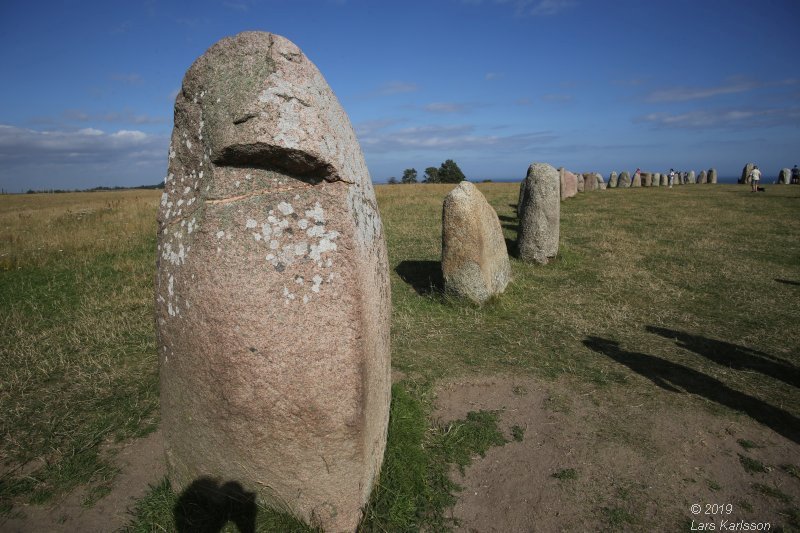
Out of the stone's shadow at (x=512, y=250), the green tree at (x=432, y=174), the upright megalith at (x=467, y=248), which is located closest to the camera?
the upright megalith at (x=467, y=248)

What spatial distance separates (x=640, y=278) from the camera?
9.43 meters

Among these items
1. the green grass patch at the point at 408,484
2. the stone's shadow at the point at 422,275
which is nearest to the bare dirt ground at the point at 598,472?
the green grass patch at the point at 408,484

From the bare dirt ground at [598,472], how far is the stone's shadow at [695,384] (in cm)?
21

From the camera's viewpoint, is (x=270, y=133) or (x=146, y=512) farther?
(x=146, y=512)

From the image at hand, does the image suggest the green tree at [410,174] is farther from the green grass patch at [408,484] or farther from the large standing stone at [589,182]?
the green grass patch at [408,484]

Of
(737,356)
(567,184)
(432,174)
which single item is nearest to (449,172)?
(432,174)

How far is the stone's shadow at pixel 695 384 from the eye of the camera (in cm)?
439

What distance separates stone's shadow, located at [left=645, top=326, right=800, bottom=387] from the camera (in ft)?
17.7

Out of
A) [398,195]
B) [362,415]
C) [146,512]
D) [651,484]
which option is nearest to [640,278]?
[651,484]

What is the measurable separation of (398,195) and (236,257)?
81.3 feet

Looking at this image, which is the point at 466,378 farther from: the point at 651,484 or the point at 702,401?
the point at 702,401

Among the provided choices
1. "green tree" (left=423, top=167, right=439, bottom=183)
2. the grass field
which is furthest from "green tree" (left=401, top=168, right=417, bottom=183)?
the grass field

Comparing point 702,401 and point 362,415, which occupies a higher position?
point 362,415

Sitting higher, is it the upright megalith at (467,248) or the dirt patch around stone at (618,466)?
the upright megalith at (467,248)
